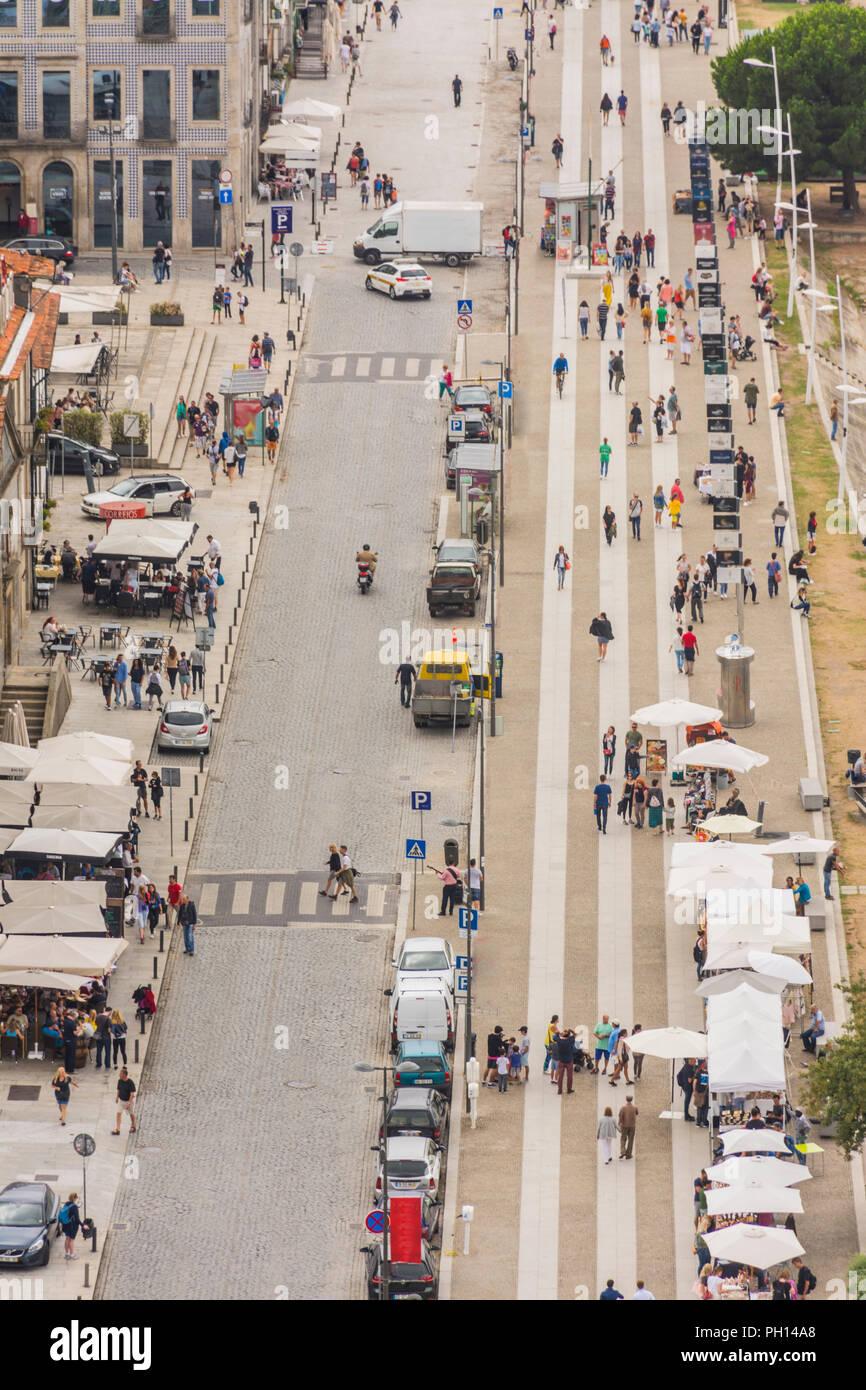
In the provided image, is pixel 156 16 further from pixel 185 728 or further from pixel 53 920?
pixel 53 920

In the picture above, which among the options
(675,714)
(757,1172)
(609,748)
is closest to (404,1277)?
(757,1172)

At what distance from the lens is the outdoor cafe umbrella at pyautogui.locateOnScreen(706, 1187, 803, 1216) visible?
39000 mm

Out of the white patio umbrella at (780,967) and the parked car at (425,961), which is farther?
the parked car at (425,961)

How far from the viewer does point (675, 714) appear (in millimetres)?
59719

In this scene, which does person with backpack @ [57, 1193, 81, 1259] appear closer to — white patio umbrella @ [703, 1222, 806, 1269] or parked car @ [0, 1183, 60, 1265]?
parked car @ [0, 1183, 60, 1265]

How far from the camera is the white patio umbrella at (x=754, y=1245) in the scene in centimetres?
3762

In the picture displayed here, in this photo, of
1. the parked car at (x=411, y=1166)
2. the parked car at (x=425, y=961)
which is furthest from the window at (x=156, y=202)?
the parked car at (x=411, y=1166)

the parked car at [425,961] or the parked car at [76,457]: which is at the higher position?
Answer: the parked car at [76,457]

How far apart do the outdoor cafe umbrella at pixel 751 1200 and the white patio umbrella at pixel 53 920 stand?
51.6 feet

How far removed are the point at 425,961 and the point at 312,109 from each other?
6732 centimetres

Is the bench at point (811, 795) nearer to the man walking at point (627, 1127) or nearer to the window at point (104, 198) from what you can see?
the man walking at point (627, 1127)

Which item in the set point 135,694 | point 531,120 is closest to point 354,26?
point 531,120

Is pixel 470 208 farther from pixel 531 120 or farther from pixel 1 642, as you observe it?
pixel 1 642

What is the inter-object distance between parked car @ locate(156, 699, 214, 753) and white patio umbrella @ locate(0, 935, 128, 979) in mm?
12934
